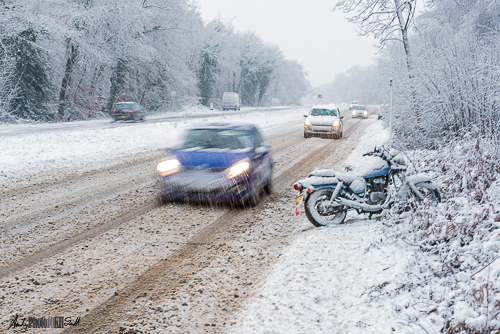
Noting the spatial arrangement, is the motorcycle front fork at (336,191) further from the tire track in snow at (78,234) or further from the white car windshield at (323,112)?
the white car windshield at (323,112)

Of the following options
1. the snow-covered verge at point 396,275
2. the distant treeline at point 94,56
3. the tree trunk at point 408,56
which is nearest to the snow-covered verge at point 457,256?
the snow-covered verge at point 396,275

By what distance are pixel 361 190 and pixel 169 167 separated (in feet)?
11.2

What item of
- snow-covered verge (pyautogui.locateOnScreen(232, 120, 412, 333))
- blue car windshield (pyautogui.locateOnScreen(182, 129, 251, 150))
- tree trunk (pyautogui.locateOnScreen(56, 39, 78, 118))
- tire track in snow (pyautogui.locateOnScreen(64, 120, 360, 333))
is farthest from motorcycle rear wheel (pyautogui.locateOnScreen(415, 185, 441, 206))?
tree trunk (pyautogui.locateOnScreen(56, 39, 78, 118))

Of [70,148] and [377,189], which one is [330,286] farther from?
[70,148]

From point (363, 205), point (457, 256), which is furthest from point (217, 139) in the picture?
point (457, 256)

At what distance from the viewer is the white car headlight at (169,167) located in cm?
654

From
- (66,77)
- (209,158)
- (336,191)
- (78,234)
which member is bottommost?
(78,234)

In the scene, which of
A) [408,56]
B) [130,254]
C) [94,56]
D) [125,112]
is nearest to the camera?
[130,254]

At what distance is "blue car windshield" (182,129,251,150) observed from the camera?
6.96 metres

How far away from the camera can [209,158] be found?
6508mm

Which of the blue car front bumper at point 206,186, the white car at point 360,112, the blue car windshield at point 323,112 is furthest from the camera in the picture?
the white car at point 360,112

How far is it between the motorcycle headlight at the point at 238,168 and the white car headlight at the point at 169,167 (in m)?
0.97

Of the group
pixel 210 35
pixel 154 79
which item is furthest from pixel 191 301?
pixel 210 35

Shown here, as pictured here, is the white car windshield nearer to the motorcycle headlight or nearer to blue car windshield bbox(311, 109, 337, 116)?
blue car windshield bbox(311, 109, 337, 116)
